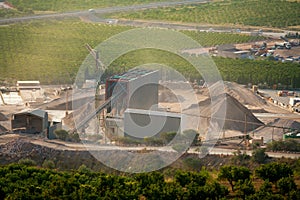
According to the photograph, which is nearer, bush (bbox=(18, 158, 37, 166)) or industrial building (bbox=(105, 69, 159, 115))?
bush (bbox=(18, 158, 37, 166))

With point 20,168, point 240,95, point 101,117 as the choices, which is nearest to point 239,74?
point 240,95

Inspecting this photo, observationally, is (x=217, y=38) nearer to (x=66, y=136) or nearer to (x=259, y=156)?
(x=66, y=136)

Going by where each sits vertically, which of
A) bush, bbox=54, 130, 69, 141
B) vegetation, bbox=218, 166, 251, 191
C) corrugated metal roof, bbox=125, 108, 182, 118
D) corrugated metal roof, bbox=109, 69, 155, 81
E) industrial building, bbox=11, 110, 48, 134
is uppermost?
corrugated metal roof, bbox=109, 69, 155, 81

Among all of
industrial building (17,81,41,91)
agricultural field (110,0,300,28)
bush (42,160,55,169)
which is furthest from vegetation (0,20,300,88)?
bush (42,160,55,169)

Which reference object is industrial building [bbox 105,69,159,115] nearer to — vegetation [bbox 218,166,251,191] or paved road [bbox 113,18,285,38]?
vegetation [bbox 218,166,251,191]

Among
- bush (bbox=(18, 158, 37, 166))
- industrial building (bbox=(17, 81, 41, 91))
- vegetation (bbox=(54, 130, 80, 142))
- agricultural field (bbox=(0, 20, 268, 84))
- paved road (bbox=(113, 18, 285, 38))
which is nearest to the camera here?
bush (bbox=(18, 158, 37, 166))

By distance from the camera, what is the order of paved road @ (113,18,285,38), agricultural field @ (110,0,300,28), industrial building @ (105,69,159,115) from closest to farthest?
industrial building @ (105,69,159,115) → paved road @ (113,18,285,38) → agricultural field @ (110,0,300,28)
